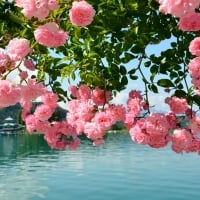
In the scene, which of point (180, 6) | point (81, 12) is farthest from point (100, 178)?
point (180, 6)

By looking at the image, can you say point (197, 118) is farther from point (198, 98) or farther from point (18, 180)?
point (18, 180)

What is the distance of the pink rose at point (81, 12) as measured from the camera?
3.32 metres

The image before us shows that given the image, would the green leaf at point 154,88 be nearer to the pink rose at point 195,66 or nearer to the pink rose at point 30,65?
the pink rose at point 195,66

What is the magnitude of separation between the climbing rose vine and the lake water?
30.7 metres

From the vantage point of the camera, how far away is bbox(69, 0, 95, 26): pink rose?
332 centimetres

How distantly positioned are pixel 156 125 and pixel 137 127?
0.13 m

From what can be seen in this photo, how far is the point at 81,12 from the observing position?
3.33 m

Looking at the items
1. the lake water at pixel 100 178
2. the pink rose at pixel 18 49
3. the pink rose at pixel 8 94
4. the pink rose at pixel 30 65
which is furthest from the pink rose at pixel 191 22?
the lake water at pixel 100 178

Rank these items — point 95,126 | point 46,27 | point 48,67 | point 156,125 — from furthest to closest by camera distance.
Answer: point 48,67 < point 95,126 < point 156,125 < point 46,27

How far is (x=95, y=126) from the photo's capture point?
405cm

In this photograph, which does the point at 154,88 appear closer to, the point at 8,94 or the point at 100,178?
the point at 8,94

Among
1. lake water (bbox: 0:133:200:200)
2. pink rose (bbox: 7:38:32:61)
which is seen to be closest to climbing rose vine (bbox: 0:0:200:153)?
pink rose (bbox: 7:38:32:61)

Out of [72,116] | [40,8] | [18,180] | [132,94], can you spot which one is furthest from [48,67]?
[18,180]

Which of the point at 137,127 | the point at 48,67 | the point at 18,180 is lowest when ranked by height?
the point at 18,180
